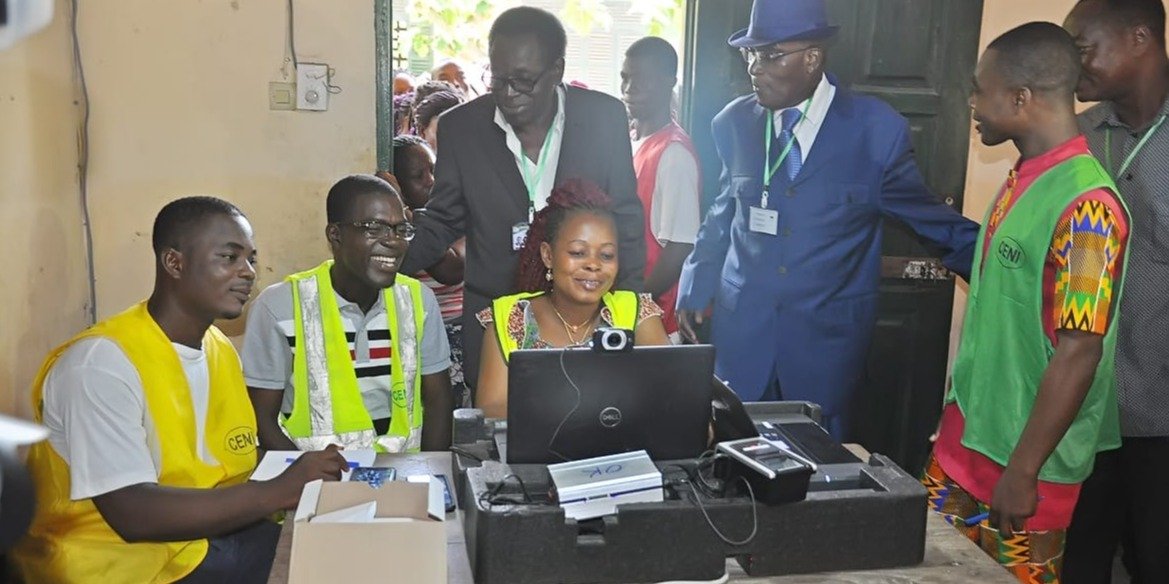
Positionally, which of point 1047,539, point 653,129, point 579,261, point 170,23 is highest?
point 170,23

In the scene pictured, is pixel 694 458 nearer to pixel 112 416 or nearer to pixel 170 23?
pixel 112 416

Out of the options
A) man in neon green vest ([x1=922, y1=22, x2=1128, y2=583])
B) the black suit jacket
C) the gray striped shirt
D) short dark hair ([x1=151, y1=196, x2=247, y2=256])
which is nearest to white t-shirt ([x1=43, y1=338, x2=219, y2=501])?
short dark hair ([x1=151, y1=196, x2=247, y2=256])

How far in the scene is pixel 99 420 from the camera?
1755 millimetres

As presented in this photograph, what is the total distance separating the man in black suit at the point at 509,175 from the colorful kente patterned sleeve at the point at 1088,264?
136 cm

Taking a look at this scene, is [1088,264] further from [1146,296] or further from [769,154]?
[769,154]

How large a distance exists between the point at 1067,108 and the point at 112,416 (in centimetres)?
199

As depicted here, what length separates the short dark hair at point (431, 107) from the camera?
392cm

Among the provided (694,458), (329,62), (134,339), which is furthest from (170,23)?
(694,458)

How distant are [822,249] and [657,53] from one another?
1.03 meters

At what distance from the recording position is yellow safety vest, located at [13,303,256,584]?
5.98 feet

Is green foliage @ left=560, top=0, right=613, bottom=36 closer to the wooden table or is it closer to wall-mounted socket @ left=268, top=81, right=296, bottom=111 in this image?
wall-mounted socket @ left=268, top=81, right=296, bottom=111

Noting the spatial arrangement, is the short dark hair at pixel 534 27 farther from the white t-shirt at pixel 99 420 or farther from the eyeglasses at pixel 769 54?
the white t-shirt at pixel 99 420

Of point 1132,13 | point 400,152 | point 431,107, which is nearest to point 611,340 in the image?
point 1132,13

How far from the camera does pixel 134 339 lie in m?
1.87
